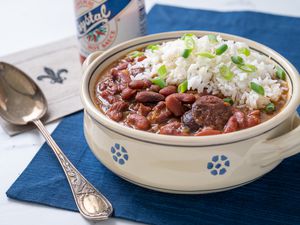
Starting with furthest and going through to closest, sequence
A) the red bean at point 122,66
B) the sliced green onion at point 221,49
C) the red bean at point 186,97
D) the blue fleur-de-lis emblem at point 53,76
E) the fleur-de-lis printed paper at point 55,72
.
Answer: the blue fleur-de-lis emblem at point 53,76
the fleur-de-lis printed paper at point 55,72
the red bean at point 122,66
the sliced green onion at point 221,49
the red bean at point 186,97

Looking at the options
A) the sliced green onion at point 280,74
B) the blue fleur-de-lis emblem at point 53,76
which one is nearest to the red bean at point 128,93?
the sliced green onion at point 280,74

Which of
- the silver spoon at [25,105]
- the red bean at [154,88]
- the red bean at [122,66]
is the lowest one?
the silver spoon at [25,105]

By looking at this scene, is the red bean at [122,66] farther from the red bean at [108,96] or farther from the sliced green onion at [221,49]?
the sliced green onion at [221,49]

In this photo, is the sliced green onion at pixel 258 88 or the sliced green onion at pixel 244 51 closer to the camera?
the sliced green onion at pixel 258 88

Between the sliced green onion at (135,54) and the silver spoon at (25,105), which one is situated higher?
the sliced green onion at (135,54)

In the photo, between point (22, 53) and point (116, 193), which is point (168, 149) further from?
point (22, 53)

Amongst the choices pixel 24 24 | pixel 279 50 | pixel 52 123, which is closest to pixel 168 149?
pixel 52 123
